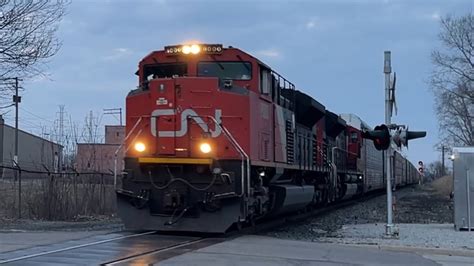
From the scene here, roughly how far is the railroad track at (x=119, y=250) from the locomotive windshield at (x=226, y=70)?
3509 mm

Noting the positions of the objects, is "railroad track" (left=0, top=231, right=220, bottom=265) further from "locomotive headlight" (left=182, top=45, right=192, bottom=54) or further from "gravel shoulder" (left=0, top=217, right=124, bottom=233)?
"locomotive headlight" (left=182, top=45, right=192, bottom=54)

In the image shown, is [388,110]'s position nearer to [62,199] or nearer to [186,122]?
[186,122]

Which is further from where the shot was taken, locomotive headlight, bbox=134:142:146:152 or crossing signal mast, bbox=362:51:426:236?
crossing signal mast, bbox=362:51:426:236

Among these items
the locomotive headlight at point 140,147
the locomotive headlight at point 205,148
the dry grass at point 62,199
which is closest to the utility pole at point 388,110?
the locomotive headlight at point 205,148

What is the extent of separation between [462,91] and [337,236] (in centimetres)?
3991

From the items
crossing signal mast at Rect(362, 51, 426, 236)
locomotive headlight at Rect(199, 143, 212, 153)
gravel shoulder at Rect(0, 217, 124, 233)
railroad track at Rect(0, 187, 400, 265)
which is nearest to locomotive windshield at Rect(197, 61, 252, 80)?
locomotive headlight at Rect(199, 143, 212, 153)

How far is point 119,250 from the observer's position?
10.6 meters

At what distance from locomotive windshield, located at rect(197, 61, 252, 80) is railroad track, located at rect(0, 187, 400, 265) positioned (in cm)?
351

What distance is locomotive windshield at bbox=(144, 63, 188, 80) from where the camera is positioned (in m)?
14.3

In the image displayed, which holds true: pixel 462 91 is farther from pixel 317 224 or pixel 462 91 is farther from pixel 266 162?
pixel 266 162

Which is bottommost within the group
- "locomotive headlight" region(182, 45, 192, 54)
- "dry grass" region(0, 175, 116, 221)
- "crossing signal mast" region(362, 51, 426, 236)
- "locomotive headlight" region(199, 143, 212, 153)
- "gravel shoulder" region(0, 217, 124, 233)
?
"gravel shoulder" region(0, 217, 124, 233)

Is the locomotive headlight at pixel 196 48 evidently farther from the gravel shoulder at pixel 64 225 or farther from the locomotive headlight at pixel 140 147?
the gravel shoulder at pixel 64 225

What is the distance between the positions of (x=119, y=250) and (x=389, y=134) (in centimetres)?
707

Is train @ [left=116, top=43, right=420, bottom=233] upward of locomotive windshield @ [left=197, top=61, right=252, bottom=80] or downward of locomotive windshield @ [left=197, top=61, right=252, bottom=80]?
downward
